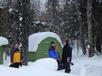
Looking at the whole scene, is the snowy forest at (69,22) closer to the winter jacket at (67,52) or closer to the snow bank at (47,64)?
the winter jacket at (67,52)

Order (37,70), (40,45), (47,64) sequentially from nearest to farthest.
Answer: (37,70), (47,64), (40,45)

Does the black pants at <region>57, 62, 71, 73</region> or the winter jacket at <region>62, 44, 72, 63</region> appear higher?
the winter jacket at <region>62, 44, 72, 63</region>

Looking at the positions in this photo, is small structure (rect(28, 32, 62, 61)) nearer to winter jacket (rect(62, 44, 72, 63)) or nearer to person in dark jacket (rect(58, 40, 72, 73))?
person in dark jacket (rect(58, 40, 72, 73))

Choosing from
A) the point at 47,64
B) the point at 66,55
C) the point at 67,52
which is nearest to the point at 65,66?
the point at 66,55

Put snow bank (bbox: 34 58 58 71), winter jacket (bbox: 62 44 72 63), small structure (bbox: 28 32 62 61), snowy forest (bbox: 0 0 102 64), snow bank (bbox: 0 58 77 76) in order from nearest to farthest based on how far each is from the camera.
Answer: snow bank (bbox: 0 58 77 76) < snow bank (bbox: 34 58 58 71) < winter jacket (bbox: 62 44 72 63) < snowy forest (bbox: 0 0 102 64) < small structure (bbox: 28 32 62 61)

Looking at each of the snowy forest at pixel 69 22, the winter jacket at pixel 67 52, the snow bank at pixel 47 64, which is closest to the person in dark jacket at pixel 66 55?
the winter jacket at pixel 67 52

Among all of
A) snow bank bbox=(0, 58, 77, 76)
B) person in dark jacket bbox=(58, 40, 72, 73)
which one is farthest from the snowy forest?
snow bank bbox=(0, 58, 77, 76)

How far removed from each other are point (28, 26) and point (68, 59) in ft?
27.4

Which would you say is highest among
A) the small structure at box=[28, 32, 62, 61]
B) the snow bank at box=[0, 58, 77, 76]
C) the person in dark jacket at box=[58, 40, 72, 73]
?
the snow bank at box=[0, 58, 77, 76]

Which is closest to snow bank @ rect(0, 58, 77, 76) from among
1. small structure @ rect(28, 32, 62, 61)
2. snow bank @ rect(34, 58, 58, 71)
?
snow bank @ rect(34, 58, 58, 71)

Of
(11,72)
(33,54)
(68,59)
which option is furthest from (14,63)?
(33,54)

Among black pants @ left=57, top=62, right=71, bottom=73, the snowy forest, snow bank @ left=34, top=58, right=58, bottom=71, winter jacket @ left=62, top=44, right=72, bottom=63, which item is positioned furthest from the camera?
the snowy forest

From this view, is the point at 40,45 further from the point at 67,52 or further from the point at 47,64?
the point at 47,64

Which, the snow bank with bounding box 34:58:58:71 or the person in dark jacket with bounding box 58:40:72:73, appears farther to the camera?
the person in dark jacket with bounding box 58:40:72:73
